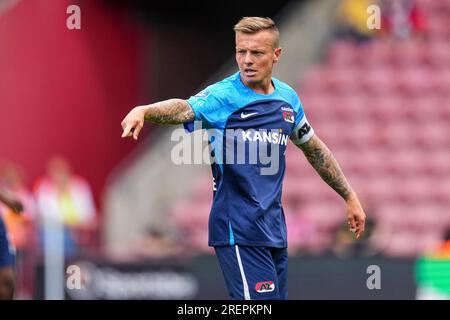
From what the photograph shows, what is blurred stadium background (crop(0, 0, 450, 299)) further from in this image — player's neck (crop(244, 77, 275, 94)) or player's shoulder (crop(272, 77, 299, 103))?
player's neck (crop(244, 77, 275, 94))

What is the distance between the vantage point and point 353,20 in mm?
16797

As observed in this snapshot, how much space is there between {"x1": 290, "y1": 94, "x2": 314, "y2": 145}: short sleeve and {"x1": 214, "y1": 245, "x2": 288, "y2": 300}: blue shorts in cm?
76

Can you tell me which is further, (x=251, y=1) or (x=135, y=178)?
(x=251, y=1)

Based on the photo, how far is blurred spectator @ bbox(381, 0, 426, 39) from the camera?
16531mm

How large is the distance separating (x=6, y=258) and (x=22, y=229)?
6.81 m

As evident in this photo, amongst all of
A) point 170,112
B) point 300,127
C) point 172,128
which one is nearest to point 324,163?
point 300,127

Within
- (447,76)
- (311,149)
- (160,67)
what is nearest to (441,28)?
(447,76)

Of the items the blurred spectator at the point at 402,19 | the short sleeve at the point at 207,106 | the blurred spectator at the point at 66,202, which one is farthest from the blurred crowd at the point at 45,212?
the short sleeve at the point at 207,106

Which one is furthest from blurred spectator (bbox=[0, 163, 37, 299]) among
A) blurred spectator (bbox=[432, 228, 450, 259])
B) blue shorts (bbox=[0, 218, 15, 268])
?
blue shorts (bbox=[0, 218, 15, 268])

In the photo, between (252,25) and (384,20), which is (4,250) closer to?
(252,25)

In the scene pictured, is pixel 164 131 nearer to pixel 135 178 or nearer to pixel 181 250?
pixel 135 178

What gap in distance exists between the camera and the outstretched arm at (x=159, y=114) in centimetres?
564

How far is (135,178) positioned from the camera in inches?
612

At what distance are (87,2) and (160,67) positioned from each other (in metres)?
1.64
